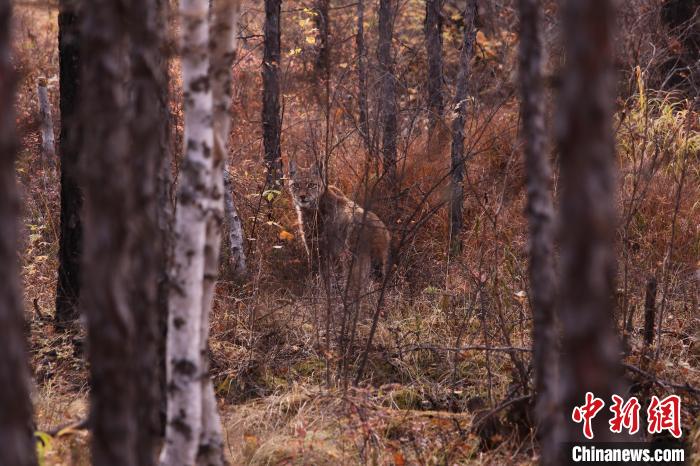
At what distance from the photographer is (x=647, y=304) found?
6.12 m

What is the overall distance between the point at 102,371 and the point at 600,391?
5.21 ft

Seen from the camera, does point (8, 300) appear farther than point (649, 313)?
No

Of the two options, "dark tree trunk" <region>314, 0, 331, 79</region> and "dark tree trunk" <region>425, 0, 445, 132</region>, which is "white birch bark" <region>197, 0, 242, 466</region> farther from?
"dark tree trunk" <region>425, 0, 445, 132</region>

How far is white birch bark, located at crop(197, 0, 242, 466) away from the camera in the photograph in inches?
150

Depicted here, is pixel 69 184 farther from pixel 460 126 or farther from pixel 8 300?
pixel 8 300

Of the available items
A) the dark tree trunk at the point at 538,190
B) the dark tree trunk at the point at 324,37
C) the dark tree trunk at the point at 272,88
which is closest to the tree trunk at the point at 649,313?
the dark tree trunk at the point at 324,37

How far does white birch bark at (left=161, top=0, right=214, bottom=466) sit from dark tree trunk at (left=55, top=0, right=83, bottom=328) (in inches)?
133

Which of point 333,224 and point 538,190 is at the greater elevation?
point 538,190

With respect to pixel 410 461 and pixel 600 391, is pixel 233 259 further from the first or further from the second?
pixel 600 391

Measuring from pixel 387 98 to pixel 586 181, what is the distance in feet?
25.6

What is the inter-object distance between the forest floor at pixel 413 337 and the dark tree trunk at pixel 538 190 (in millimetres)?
1839

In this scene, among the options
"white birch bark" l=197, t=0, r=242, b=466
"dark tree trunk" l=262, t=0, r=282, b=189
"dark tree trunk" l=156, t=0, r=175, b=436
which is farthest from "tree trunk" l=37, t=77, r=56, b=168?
"white birch bark" l=197, t=0, r=242, b=466

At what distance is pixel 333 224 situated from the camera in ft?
27.5

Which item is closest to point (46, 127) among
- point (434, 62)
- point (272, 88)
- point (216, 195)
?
point (272, 88)
